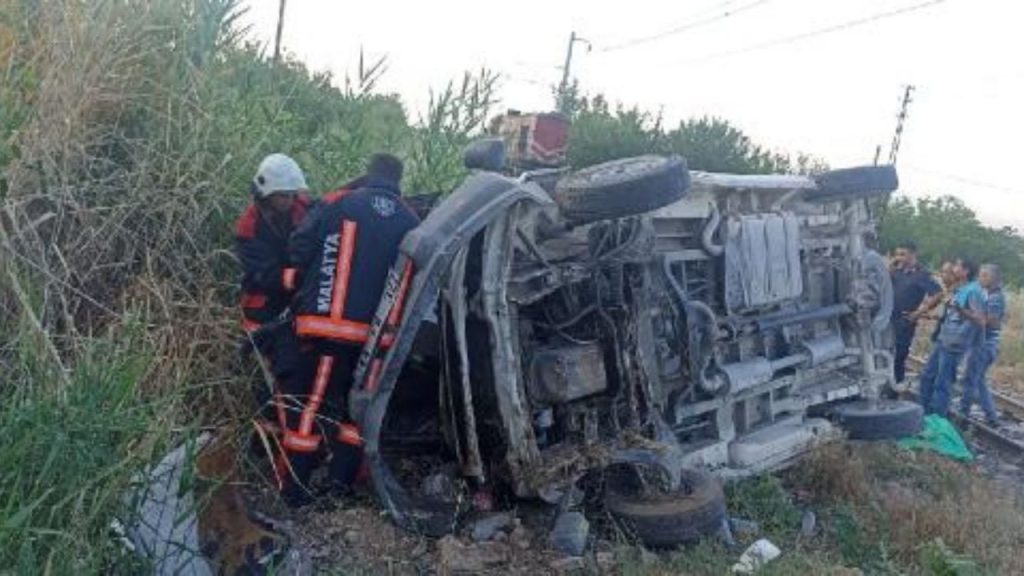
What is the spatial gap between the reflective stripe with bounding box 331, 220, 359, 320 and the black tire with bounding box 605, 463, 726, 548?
4.76 ft

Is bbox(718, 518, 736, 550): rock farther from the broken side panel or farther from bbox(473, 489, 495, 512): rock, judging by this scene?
the broken side panel

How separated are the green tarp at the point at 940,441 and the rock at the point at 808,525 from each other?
2.40 meters

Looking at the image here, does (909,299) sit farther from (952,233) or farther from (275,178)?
(952,233)

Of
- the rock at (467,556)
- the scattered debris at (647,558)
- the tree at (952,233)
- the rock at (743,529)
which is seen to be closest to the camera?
the rock at (467,556)

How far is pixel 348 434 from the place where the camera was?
418cm

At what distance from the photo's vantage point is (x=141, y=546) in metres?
2.94

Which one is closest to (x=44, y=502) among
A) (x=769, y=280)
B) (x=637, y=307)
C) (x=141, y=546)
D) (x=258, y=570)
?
(x=141, y=546)

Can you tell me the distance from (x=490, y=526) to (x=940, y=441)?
4.77 m

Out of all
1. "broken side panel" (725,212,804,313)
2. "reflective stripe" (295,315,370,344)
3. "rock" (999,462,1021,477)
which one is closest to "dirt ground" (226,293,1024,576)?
"reflective stripe" (295,315,370,344)

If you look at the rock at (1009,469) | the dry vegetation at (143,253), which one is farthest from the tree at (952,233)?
the dry vegetation at (143,253)

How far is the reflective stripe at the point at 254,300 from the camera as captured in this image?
14.6 feet

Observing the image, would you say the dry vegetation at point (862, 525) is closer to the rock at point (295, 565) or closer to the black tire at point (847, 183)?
the rock at point (295, 565)

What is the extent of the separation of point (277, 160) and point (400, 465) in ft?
4.77

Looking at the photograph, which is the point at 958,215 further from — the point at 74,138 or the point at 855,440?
the point at 74,138
